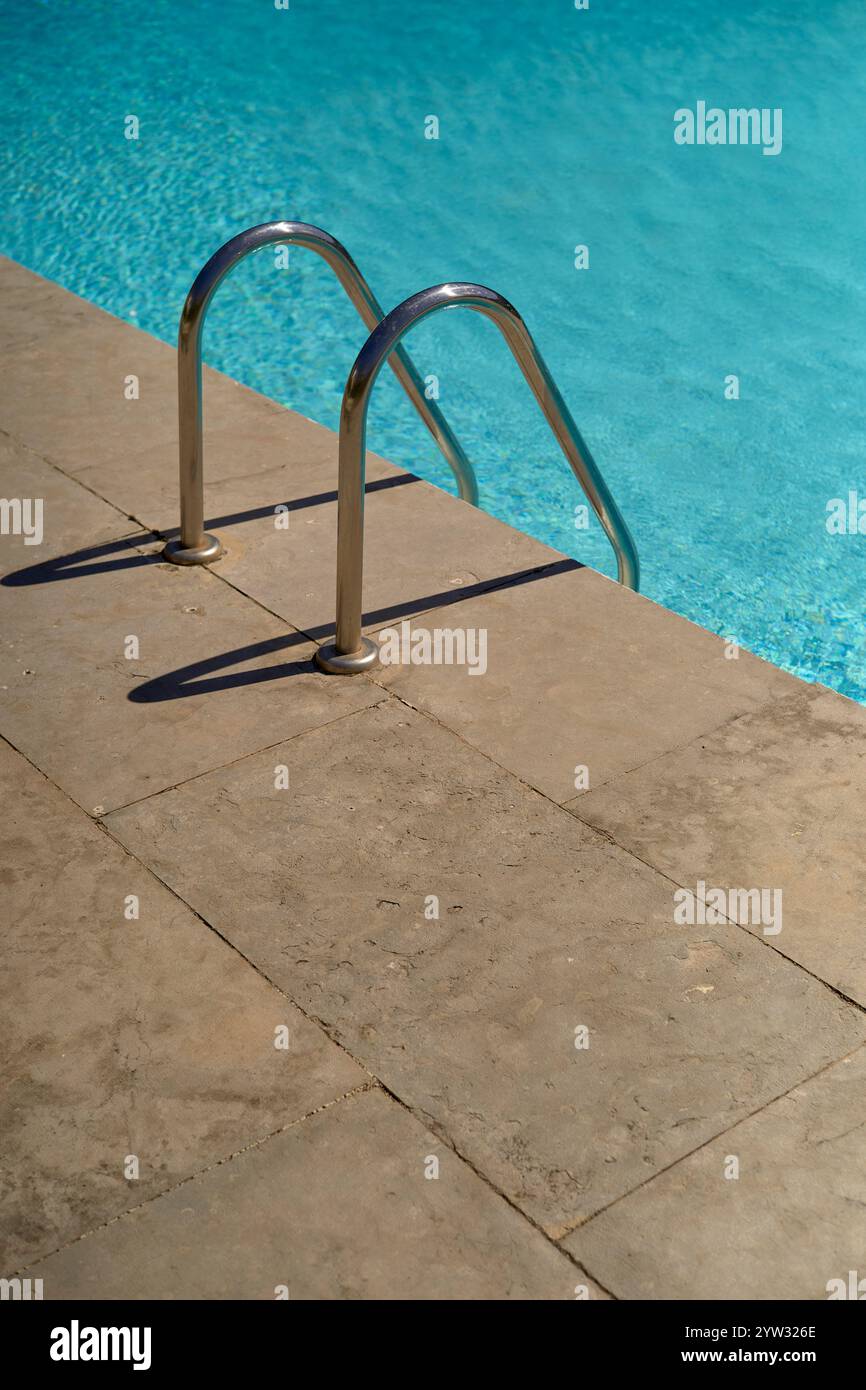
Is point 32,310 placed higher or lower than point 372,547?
higher

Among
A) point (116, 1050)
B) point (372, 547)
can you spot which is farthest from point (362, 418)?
point (116, 1050)

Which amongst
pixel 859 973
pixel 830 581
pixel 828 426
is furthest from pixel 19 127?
pixel 859 973

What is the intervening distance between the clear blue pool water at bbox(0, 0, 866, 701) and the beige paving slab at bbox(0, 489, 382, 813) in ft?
2.29

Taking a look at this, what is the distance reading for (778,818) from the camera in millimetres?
3088

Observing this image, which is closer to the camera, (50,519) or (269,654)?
(269,654)

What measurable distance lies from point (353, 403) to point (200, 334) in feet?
2.23

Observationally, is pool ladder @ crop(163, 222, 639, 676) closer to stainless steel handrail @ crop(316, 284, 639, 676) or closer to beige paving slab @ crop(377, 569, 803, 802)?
stainless steel handrail @ crop(316, 284, 639, 676)

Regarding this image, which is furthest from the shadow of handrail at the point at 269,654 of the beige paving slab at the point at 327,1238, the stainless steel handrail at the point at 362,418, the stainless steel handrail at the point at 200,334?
the beige paving slab at the point at 327,1238

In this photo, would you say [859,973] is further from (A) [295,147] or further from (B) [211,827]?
(A) [295,147]

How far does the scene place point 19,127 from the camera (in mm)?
9148

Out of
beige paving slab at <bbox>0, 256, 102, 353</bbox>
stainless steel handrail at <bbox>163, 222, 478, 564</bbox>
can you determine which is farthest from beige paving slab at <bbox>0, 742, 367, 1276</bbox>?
beige paving slab at <bbox>0, 256, 102, 353</bbox>

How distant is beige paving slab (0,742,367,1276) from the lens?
231cm

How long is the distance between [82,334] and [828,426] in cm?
340

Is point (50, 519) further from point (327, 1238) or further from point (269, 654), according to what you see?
point (327, 1238)
